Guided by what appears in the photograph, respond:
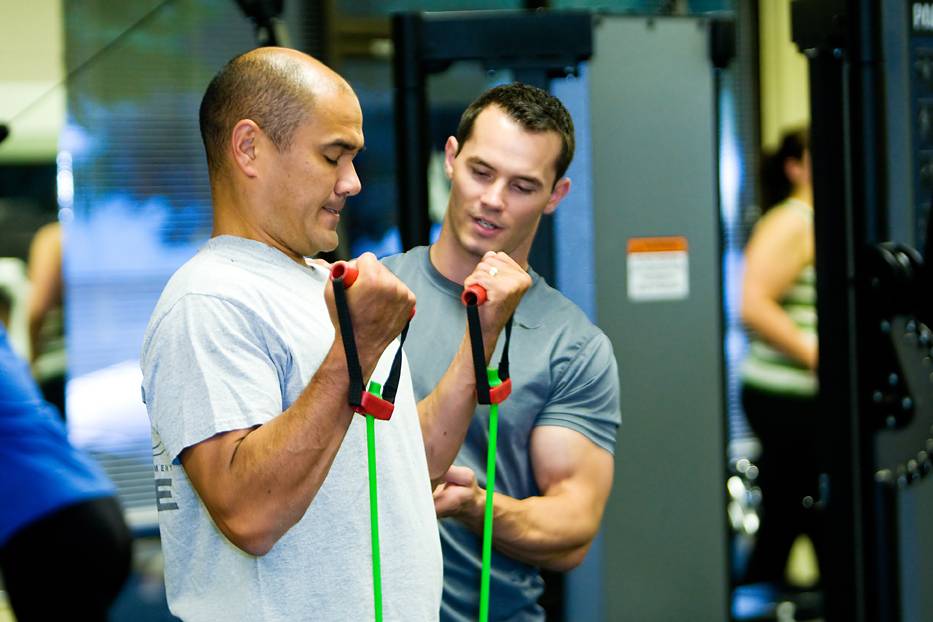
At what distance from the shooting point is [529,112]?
4.04 ft

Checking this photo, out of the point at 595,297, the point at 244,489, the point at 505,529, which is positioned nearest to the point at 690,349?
the point at 595,297

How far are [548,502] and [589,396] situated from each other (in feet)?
0.41

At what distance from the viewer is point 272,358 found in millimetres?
1040

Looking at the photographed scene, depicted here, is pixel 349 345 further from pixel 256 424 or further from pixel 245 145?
pixel 245 145

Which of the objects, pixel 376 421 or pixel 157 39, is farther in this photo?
pixel 157 39

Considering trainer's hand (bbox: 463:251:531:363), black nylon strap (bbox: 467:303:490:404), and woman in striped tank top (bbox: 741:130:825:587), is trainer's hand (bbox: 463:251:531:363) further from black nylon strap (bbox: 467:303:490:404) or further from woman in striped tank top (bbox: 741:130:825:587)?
woman in striped tank top (bbox: 741:130:825:587)

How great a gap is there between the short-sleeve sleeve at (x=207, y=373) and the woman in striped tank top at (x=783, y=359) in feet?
7.04

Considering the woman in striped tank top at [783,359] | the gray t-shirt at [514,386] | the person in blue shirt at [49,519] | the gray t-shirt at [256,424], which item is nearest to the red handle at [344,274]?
the gray t-shirt at [256,424]

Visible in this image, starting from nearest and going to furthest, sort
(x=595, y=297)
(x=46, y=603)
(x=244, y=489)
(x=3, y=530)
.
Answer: (x=244, y=489)
(x=595, y=297)
(x=3, y=530)
(x=46, y=603)

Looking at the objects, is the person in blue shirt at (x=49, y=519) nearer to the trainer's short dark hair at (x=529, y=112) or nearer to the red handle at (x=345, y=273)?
the trainer's short dark hair at (x=529, y=112)

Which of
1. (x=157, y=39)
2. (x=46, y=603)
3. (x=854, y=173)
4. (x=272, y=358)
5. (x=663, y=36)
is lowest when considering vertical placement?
(x=46, y=603)

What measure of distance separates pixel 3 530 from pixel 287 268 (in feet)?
3.71

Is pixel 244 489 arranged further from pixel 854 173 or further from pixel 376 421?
pixel 854 173

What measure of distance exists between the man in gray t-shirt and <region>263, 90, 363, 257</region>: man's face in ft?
0.57
